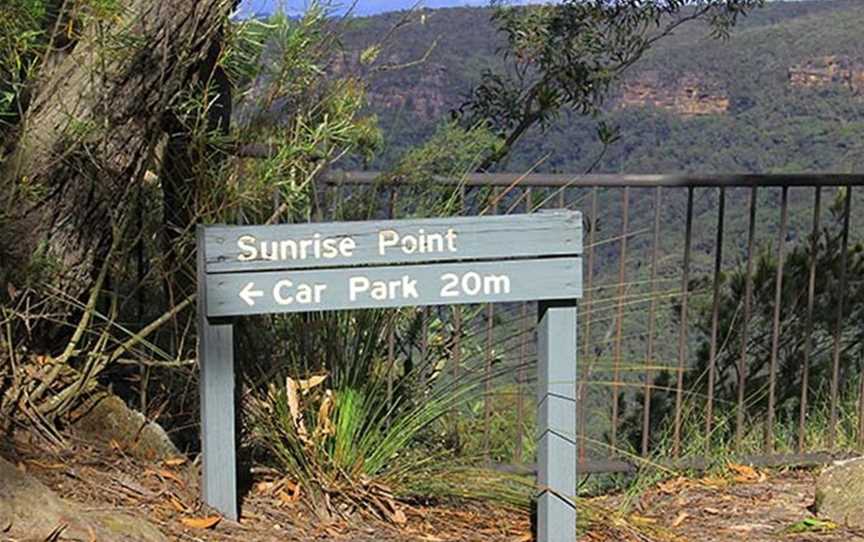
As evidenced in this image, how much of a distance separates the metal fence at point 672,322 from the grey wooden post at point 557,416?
1.14 ft

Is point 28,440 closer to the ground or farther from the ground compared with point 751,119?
closer to the ground

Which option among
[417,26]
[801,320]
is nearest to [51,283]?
[417,26]

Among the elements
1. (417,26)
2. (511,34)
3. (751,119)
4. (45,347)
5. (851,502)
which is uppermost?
A: (751,119)

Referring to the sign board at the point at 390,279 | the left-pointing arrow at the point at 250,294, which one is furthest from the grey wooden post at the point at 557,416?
the left-pointing arrow at the point at 250,294

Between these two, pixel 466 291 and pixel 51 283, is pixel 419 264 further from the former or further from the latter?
pixel 51 283

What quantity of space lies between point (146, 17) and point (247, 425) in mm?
1448

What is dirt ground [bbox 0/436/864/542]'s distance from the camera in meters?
4.48

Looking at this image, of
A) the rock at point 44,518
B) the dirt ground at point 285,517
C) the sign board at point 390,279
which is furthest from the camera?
the dirt ground at point 285,517

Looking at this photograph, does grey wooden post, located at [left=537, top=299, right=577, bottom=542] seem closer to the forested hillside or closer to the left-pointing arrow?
the left-pointing arrow

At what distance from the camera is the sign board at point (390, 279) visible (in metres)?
4.38

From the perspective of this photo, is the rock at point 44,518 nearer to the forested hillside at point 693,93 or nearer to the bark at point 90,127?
the bark at point 90,127

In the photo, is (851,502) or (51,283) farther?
(851,502)

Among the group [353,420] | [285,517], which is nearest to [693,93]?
[353,420]

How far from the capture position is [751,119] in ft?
75.6
